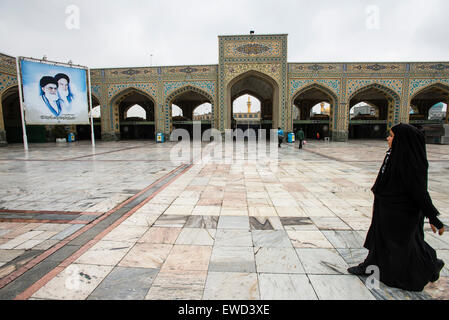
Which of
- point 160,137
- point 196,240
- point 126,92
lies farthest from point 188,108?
point 196,240

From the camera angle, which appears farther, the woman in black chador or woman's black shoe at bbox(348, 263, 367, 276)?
woman's black shoe at bbox(348, 263, 367, 276)

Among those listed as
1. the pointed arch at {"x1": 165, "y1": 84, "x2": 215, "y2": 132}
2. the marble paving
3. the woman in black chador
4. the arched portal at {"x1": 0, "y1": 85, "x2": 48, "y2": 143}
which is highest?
the pointed arch at {"x1": 165, "y1": 84, "x2": 215, "y2": 132}

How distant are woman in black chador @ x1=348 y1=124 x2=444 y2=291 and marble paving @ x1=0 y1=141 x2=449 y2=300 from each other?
146mm

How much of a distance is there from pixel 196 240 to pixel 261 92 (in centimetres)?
2199

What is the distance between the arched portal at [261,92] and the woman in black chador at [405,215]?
1678 centimetres

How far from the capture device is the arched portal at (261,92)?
1773 cm

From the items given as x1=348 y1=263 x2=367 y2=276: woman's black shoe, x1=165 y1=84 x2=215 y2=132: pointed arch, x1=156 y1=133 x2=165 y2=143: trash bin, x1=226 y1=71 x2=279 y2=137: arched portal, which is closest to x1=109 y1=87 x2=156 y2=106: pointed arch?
x1=165 y1=84 x2=215 y2=132: pointed arch

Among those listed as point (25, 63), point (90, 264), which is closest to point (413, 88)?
point (90, 264)

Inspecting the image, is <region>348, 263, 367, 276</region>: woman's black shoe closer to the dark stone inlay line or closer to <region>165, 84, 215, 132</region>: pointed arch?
the dark stone inlay line

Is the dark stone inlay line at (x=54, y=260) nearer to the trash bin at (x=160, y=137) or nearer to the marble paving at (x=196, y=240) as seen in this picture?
the marble paving at (x=196, y=240)

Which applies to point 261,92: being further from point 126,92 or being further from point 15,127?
point 15,127

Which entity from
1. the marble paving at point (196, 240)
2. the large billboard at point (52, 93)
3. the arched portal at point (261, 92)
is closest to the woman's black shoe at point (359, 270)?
the marble paving at point (196, 240)

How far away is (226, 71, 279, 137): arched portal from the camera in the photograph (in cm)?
1773
